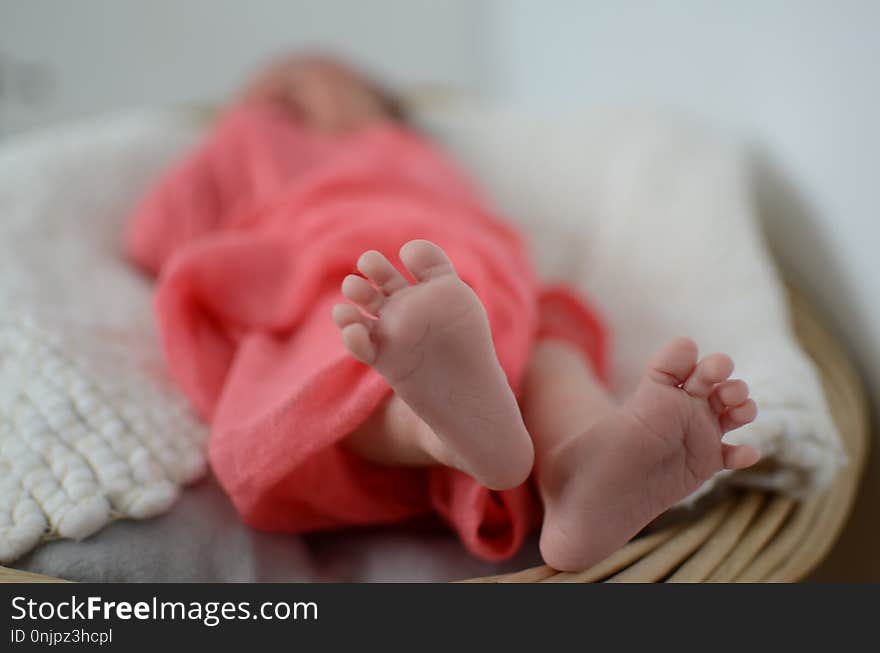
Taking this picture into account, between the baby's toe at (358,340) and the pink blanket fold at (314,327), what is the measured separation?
0.37ft

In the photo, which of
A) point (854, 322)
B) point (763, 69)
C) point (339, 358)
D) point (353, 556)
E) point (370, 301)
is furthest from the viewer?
point (763, 69)

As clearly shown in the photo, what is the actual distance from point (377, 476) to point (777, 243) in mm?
680

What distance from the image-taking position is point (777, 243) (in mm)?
995

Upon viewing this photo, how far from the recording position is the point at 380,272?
45 cm

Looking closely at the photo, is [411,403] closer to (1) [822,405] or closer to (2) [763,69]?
(1) [822,405]

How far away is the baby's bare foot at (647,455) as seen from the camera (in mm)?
471

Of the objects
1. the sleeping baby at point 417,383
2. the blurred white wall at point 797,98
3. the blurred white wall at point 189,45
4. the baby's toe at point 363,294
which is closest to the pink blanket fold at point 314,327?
the sleeping baby at point 417,383

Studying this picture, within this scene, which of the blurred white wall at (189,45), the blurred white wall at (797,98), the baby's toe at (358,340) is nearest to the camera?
the baby's toe at (358,340)

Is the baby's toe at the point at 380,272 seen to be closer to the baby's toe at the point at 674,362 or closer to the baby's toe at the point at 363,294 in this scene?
the baby's toe at the point at 363,294

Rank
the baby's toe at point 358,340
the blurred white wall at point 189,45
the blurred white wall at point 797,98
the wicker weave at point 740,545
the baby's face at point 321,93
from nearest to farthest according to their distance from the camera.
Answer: the baby's toe at point 358,340 < the wicker weave at point 740,545 < the blurred white wall at point 797,98 < the baby's face at point 321,93 < the blurred white wall at point 189,45

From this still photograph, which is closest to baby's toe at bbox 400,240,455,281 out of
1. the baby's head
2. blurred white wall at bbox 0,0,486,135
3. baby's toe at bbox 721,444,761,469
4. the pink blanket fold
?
the pink blanket fold

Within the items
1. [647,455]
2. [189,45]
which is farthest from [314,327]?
[189,45]


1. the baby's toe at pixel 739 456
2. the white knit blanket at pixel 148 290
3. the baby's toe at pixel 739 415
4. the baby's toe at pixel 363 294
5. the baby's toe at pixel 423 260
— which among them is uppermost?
the baby's toe at pixel 423 260
